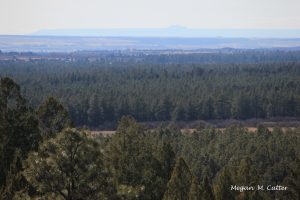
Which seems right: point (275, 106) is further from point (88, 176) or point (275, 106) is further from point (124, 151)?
point (88, 176)

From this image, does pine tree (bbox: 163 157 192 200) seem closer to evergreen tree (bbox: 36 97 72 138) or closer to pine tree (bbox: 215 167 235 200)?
pine tree (bbox: 215 167 235 200)

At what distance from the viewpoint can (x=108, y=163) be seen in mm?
20156

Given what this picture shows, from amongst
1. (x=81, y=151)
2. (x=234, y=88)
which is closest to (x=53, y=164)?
(x=81, y=151)

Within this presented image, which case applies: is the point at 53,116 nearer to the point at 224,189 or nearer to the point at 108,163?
the point at 108,163

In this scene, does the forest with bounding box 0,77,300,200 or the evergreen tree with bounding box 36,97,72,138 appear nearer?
the forest with bounding box 0,77,300,200

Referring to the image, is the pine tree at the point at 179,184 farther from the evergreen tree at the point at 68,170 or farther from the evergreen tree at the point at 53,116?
the evergreen tree at the point at 68,170

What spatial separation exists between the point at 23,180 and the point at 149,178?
7872 millimetres

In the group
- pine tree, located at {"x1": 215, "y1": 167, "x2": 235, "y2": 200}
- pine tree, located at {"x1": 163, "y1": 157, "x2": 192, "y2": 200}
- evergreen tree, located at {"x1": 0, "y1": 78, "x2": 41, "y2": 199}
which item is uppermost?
evergreen tree, located at {"x1": 0, "y1": 78, "x2": 41, "y2": 199}

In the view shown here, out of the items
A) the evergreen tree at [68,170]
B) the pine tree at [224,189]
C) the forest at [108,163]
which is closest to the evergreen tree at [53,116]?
the forest at [108,163]

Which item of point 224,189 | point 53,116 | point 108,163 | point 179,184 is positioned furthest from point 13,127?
point 224,189

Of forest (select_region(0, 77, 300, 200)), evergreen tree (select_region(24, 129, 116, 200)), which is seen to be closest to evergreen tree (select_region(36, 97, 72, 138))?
forest (select_region(0, 77, 300, 200))

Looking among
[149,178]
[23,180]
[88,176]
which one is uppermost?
[88,176]

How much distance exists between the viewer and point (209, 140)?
203 feet

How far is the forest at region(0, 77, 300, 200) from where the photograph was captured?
16.4 m
